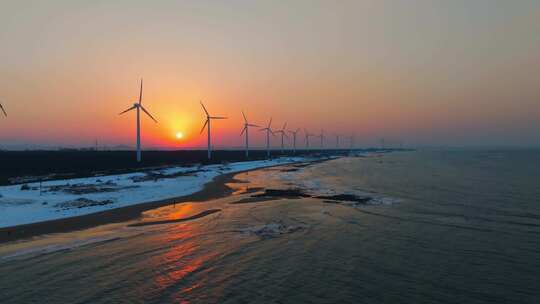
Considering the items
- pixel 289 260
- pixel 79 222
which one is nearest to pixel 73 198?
pixel 79 222

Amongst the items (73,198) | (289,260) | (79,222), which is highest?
(73,198)

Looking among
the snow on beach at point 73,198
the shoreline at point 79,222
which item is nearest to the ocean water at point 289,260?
the shoreline at point 79,222

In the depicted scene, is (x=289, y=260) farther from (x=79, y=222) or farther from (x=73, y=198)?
(x=73, y=198)

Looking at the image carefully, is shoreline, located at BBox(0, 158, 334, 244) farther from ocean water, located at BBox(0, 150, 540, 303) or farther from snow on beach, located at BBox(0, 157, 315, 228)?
ocean water, located at BBox(0, 150, 540, 303)

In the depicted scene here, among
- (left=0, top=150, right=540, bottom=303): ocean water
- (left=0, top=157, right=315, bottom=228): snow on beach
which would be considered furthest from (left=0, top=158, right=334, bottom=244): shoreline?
(left=0, top=150, right=540, bottom=303): ocean water

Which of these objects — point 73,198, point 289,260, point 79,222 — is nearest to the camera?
point 289,260

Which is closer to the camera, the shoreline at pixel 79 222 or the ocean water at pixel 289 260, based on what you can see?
the ocean water at pixel 289 260

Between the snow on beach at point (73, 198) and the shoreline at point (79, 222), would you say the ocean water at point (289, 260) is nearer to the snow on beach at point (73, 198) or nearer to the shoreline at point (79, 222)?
the shoreline at point (79, 222)

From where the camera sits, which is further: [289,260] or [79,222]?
[79,222]
